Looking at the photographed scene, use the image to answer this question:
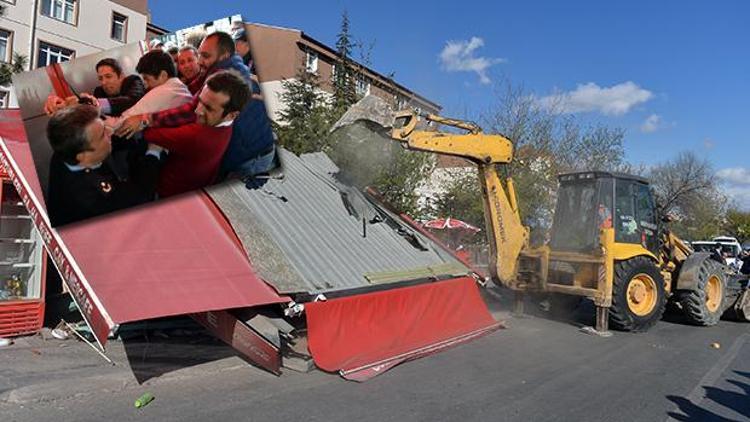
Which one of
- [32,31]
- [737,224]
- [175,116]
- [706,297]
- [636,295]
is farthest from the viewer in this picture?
[737,224]

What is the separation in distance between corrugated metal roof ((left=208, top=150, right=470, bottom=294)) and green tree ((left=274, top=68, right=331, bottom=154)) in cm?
452

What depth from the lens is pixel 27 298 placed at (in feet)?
28.1

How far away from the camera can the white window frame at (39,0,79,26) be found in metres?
29.9

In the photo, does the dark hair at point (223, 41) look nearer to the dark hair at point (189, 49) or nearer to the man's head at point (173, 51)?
the dark hair at point (189, 49)

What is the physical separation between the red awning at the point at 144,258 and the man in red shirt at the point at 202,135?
32 cm

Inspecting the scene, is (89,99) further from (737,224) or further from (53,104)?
(737,224)

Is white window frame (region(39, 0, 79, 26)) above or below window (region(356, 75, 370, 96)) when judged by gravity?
above

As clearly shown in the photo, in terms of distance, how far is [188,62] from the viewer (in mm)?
7520

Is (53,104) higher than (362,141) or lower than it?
lower

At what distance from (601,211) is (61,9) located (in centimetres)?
3079

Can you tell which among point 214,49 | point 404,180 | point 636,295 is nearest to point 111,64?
point 214,49

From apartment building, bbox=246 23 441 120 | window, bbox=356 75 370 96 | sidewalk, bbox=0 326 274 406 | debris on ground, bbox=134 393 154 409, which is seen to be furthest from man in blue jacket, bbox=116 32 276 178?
apartment building, bbox=246 23 441 120

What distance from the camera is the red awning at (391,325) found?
7.10 meters

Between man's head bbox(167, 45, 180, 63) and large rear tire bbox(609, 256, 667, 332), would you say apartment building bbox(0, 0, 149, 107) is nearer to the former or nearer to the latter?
man's head bbox(167, 45, 180, 63)
